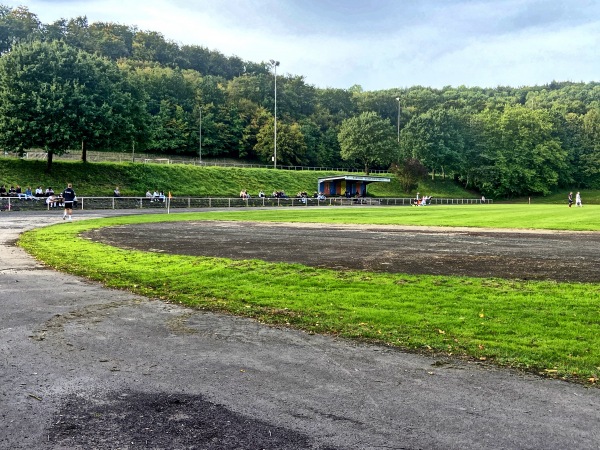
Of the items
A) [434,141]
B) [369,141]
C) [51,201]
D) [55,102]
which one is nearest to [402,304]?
[51,201]

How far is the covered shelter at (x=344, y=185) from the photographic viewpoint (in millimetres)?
73750

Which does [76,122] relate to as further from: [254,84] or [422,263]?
[254,84]

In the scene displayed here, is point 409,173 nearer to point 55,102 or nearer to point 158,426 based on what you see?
point 55,102

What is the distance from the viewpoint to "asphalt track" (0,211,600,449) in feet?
12.7

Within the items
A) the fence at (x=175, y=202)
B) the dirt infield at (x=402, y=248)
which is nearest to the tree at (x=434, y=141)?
the fence at (x=175, y=202)

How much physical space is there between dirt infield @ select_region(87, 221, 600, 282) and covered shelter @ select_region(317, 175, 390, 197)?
169 feet

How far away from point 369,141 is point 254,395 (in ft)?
331

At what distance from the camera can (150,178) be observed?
5734 cm

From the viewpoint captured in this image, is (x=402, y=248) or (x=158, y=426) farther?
(x=402, y=248)

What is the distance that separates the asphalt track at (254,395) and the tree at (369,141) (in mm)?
98265

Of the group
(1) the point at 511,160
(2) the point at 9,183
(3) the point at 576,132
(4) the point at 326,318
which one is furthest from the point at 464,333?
(3) the point at 576,132

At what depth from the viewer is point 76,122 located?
49.1 m

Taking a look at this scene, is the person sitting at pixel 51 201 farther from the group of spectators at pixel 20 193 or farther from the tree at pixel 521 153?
the tree at pixel 521 153

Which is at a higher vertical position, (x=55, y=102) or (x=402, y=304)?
(x=55, y=102)
